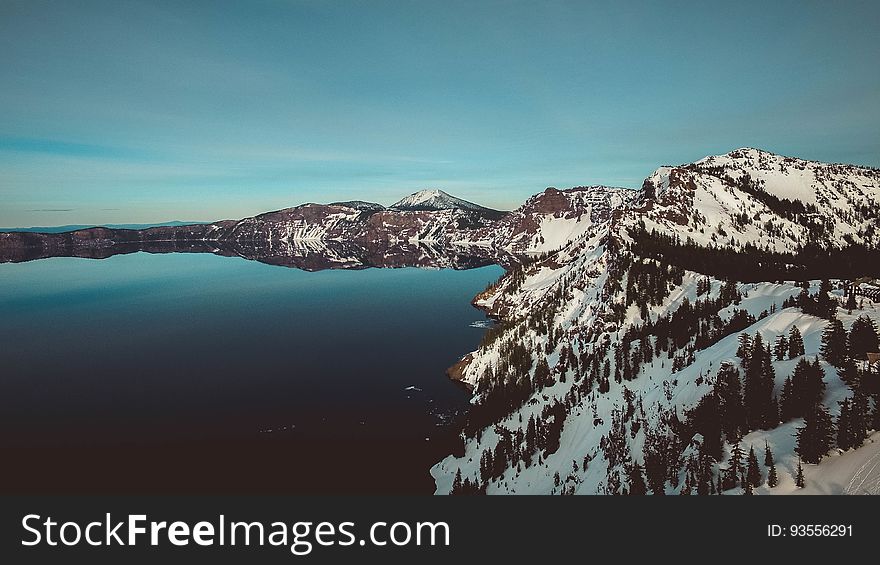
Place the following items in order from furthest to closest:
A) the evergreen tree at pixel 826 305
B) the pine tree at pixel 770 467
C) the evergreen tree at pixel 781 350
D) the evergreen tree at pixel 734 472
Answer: the evergreen tree at pixel 826 305
the evergreen tree at pixel 781 350
the evergreen tree at pixel 734 472
the pine tree at pixel 770 467

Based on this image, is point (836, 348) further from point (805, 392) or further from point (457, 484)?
point (457, 484)

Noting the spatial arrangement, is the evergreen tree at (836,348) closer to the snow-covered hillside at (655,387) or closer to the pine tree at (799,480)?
the snow-covered hillside at (655,387)

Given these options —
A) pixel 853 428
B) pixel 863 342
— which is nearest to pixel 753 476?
pixel 853 428

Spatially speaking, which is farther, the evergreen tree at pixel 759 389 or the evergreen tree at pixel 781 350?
the evergreen tree at pixel 781 350

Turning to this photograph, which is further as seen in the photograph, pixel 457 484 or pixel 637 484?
pixel 457 484

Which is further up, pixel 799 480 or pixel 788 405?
pixel 788 405

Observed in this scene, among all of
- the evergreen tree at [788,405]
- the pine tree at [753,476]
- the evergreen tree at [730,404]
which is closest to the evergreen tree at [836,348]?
the evergreen tree at [788,405]

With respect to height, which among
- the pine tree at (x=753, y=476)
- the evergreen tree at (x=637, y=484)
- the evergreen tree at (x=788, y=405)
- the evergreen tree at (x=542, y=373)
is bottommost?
the evergreen tree at (x=542, y=373)

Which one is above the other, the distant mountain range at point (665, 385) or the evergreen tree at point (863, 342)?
the evergreen tree at point (863, 342)
